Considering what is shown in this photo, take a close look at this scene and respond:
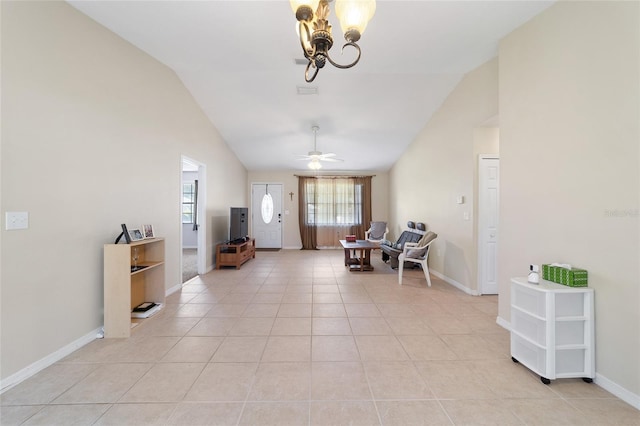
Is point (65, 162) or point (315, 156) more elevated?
point (315, 156)

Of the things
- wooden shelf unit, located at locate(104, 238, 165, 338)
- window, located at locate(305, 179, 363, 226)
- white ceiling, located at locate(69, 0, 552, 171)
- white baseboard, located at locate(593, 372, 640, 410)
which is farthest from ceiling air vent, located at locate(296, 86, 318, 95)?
white baseboard, located at locate(593, 372, 640, 410)

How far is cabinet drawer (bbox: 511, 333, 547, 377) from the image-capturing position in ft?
5.73

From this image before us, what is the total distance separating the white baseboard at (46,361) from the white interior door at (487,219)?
4492mm

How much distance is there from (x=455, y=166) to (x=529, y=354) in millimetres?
2752

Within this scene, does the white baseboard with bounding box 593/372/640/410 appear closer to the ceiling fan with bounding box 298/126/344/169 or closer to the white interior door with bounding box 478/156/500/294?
the white interior door with bounding box 478/156/500/294

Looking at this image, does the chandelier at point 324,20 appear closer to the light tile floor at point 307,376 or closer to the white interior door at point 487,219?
the light tile floor at point 307,376

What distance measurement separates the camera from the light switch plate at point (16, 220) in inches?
67.7

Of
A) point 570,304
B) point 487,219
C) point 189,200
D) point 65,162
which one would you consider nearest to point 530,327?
point 570,304

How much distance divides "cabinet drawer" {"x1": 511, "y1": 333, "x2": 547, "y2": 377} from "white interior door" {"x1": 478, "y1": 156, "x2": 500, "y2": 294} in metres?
1.70

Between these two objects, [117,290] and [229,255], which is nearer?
[117,290]

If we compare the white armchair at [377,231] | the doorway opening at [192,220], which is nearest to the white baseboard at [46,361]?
the doorway opening at [192,220]

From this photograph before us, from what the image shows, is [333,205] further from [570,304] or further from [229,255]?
[570,304]

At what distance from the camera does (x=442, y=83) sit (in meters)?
3.80

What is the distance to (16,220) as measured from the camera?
5.80 ft
